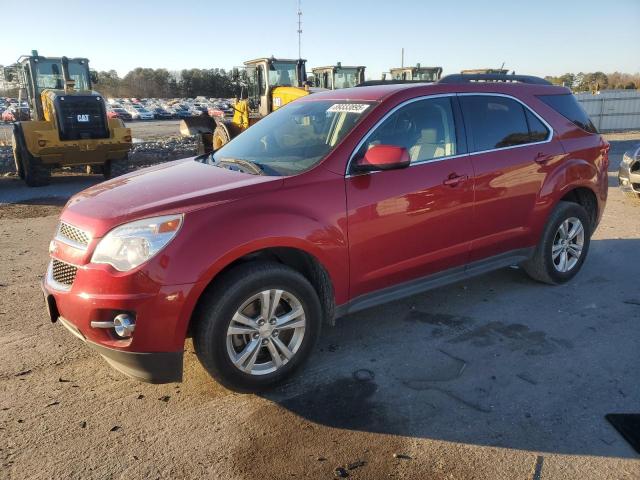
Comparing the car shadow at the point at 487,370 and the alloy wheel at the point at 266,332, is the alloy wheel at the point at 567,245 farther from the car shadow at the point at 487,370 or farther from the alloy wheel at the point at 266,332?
the alloy wheel at the point at 266,332

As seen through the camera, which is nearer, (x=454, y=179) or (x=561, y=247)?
Result: (x=454, y=179)

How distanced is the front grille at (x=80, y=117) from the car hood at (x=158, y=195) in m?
8.82

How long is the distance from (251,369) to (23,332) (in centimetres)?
217

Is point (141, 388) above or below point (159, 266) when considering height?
below

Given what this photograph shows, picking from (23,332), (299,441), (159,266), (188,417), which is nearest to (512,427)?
(299,441)

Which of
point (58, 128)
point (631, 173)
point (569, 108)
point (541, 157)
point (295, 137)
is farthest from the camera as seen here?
point (58, 128)

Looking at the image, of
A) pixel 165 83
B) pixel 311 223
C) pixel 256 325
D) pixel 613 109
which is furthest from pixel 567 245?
pixel 165 83

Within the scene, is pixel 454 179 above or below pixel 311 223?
above

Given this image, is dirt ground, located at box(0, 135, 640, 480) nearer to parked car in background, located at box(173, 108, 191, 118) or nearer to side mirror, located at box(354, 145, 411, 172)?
side mirror, located at box(354, 145, 411, 172)

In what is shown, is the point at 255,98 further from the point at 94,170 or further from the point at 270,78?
the point at 94,170

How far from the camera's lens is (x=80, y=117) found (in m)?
11.5

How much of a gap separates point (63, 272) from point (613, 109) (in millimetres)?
24939

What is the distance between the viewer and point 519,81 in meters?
4.91

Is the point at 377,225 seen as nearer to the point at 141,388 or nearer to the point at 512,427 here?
the point at 512,427
